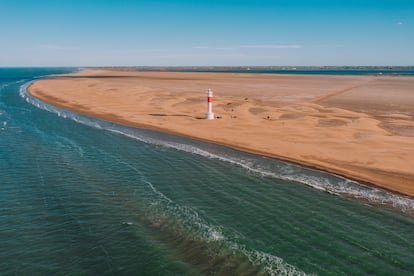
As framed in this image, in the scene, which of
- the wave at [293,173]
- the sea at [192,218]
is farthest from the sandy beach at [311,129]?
the sea at [192,218]

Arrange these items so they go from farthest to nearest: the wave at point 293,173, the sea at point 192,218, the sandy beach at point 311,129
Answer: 1. the sandy beach at point 311,129
2. the wave at point 293,173
3. the sea at point 192,218

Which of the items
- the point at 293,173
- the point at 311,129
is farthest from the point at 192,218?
the point at 311,129

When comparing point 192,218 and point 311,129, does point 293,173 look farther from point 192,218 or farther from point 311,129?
point 311,129

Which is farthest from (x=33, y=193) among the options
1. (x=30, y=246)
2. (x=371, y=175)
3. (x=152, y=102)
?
(x=152, y=102)

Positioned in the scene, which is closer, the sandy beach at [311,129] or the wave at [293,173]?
the wave at [293,173]

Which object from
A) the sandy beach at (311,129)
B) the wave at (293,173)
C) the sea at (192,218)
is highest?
the sandy beach at (311,129)

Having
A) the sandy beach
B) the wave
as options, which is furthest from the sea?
the sandy beach

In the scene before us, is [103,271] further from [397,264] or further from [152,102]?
[152,102]

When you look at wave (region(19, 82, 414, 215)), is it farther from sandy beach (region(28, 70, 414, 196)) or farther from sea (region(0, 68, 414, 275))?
sandy beach (region(28, 70, 414, 196))

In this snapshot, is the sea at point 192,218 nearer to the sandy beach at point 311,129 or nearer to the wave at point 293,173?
the wave at point 293,173
